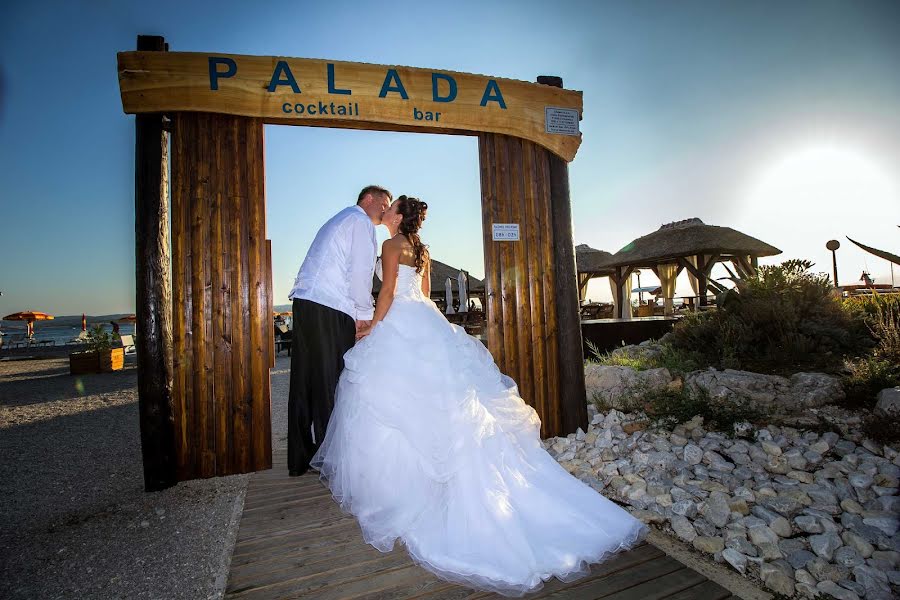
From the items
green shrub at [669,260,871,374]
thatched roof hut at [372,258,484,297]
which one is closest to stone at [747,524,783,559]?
green shrub at [669,260,871,374]

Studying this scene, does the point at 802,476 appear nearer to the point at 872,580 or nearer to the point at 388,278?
the point at 872,580

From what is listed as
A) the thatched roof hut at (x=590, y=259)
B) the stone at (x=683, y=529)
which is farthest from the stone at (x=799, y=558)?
the thatched roof hut at (x=590, y=259)

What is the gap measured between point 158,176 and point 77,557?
303 centimetres

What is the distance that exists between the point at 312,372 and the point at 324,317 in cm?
52

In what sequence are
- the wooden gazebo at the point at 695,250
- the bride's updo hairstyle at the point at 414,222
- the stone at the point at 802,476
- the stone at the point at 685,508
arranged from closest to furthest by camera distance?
the stone at the point at 685,508, the stone at the point at 802,476, the bride's updo hairstyle at the point at 414,222, the wooden gazebo at the point at 695,250

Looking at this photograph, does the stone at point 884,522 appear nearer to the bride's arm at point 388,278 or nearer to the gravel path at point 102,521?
the bride's arm at point 388,278

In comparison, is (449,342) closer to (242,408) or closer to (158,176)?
(242,408)

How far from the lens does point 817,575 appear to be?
7.43 feet

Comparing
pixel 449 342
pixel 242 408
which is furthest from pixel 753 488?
pixel 242 408

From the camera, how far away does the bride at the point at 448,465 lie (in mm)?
2283

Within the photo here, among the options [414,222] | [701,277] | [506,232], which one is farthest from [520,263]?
[701,277]

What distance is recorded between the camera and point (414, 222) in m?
3.83

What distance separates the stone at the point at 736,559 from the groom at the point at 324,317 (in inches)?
121

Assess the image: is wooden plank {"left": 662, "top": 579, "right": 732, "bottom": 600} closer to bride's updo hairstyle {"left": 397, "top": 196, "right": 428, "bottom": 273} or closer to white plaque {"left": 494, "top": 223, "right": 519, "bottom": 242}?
bride's updo hairstyle {"left": 397, "top": 196, "right": 428, "bottom": 273}
